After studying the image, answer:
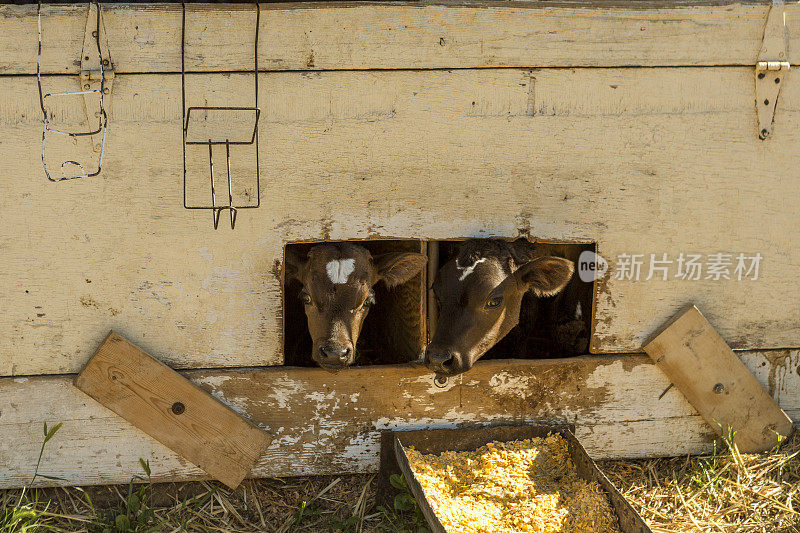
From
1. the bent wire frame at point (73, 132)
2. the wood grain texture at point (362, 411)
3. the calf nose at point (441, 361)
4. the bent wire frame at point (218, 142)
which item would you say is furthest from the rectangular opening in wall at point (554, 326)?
the bent wire frame at point (73, 132)

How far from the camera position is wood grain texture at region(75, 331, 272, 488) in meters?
4.32

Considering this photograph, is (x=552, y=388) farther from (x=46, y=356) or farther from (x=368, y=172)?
(x=46, y=356)

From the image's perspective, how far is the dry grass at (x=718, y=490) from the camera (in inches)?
179

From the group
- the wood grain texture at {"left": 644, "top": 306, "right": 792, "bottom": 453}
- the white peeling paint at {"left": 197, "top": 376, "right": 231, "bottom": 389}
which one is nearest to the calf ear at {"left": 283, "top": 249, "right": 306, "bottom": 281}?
the white peeling paint at {"left": 197, "top": 376, "right": 231, "bottom": 389}

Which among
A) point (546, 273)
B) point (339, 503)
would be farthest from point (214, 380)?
point (546, 273)

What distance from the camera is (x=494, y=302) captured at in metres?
4.45

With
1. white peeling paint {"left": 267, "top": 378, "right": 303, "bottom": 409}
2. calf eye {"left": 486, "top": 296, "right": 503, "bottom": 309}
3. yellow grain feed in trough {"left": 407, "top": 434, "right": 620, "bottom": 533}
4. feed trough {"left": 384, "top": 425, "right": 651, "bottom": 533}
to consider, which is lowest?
yellow grain feed in trough {"left": 407, "top": 434, "right": 620, "bottom": 533}

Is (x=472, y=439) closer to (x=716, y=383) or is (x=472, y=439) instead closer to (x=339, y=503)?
(x=339, y=503)

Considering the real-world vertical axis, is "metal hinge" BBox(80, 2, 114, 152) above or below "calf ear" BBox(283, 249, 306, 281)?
above

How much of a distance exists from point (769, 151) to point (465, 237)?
182 centimetres

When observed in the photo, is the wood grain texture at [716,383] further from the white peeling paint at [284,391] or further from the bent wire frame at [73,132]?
the bent wire frame at [73,132]

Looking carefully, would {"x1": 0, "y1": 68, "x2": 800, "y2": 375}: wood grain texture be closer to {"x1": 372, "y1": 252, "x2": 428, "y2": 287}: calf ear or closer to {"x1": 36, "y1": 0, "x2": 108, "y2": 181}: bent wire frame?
{"x1": 36, "y1": 0, "x2": 108, "y2": 181}: bent wire frame

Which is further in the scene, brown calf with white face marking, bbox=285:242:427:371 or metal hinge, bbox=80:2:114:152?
brown calf with white face marking, bbox=285:242:427:371

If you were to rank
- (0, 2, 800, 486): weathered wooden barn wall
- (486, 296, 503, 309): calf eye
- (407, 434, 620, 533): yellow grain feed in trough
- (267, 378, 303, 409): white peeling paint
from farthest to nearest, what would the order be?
(267, 378, 303, 409): white peeling paint, (486, 296, 503, 309): calf eye, (0, 2, 800, 486): weathered wooden barn wall, (407, 434, 620, 533): yellow grain feed in trough
